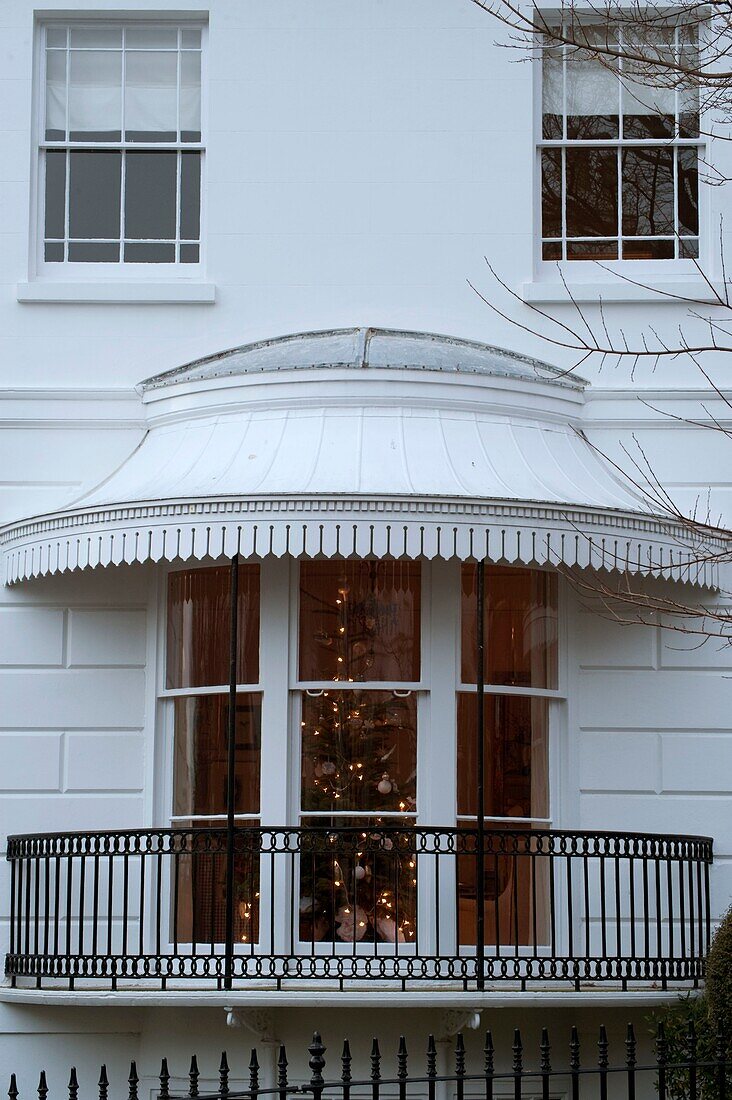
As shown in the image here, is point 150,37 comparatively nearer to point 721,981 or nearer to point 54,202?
point 54,202

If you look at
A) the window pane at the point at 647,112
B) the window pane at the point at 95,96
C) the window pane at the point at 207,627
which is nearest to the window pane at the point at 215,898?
the window pane at the point at 207,627

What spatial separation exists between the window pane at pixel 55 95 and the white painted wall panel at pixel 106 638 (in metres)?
3.52

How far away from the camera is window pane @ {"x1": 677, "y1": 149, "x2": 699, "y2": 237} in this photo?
39.2 feet

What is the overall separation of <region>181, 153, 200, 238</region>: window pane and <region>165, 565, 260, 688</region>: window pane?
2.59 meters

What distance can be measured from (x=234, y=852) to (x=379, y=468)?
2428 mm

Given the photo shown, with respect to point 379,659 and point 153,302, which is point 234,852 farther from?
point 153,302

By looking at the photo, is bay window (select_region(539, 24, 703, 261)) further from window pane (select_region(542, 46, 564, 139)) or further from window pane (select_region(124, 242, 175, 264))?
window pane (select_region(124, 242, 175, 264))

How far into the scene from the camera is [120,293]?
38.2ft

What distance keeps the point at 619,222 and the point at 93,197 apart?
3.78 meters

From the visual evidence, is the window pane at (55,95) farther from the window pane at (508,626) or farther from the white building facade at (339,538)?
the window pane at (508,626)

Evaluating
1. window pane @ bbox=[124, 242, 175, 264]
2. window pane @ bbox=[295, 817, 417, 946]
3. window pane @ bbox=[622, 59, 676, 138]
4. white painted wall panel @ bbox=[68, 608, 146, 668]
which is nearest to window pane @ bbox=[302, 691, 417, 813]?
window pane @ bbox=[295, 817, 417, 946]

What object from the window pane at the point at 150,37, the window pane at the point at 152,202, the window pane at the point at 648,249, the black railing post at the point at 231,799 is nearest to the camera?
the black railing post at the point at 231,799

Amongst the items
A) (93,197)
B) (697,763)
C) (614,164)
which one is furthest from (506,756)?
(93,197)

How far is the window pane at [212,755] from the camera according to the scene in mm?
10625
